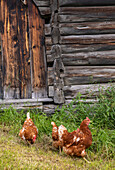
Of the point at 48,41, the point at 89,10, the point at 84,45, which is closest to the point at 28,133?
the point at 48,41

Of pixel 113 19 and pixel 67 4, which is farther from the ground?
pixel 67 4

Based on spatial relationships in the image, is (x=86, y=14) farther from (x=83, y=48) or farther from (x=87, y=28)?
(x=83, y=48)

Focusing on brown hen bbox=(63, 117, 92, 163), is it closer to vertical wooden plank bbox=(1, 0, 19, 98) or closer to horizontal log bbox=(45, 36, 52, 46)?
vertical wooden plank bbox=(1, 0, 19, 98)

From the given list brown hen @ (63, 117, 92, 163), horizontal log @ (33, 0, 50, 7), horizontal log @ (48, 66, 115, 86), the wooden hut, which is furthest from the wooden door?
brown hen @ (63, 117, 92, 163)

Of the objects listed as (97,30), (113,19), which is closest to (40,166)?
(97,30)

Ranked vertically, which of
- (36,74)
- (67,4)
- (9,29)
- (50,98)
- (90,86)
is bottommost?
(50,98)

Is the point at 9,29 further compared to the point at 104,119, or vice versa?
the point at 9,29

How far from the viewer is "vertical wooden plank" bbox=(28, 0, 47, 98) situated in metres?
4.74

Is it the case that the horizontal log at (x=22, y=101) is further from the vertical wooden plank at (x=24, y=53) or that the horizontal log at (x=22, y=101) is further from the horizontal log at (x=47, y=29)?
the horizontal log at (x=47, y=29)

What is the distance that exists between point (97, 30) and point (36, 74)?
1.86 m

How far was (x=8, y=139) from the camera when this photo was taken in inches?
A: 135

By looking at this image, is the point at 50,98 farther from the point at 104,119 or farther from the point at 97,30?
the point at 97,30

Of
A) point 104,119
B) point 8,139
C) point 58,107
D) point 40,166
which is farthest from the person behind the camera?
point 58,107

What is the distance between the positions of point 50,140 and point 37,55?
224cm
